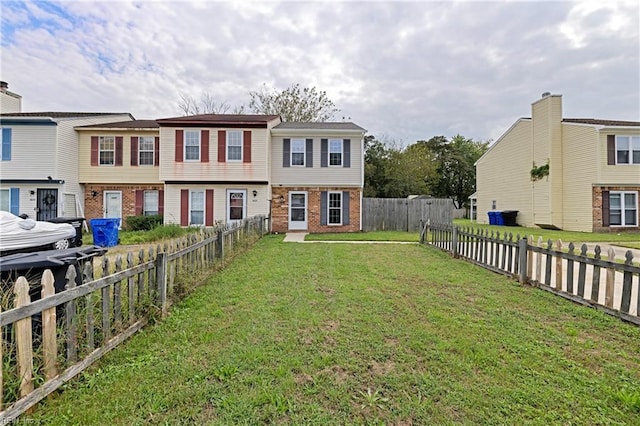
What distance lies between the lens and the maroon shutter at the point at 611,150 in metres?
17.5

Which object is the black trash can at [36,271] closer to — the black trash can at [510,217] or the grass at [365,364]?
the grass at [365,364]

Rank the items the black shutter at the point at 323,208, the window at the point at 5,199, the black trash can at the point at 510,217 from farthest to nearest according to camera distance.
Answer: the black trash can at the point at 510,217 → the black shutter at the point at 323,208 → the window at the point at 5,199

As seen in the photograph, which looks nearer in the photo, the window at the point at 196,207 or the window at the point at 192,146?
the window at the point at 192,146

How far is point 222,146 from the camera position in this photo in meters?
16.2

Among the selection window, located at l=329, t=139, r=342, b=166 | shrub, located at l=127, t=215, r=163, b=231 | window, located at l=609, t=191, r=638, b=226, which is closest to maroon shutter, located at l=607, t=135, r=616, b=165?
window, located at l=609, t=191, r=638, b=226

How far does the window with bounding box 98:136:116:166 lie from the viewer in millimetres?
17406

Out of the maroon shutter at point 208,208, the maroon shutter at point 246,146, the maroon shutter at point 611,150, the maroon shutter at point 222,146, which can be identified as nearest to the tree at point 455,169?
the maroon shutter at point 611,150

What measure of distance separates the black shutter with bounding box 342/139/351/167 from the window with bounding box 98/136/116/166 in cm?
1200

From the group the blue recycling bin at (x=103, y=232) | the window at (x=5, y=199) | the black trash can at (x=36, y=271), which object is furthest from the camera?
the window at (x=5, y=199)

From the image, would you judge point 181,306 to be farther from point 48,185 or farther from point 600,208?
point 600,208

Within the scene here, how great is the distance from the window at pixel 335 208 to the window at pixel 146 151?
9673 mm

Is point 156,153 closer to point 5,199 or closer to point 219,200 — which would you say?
point 219,200

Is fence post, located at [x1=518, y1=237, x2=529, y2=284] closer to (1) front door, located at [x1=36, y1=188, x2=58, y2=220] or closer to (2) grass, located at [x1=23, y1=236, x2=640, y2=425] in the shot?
(2) grass, located at [x1=23, y1=236, x2=640, y2=425]

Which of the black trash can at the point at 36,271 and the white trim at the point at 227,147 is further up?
the white trim at the point at 227,147
